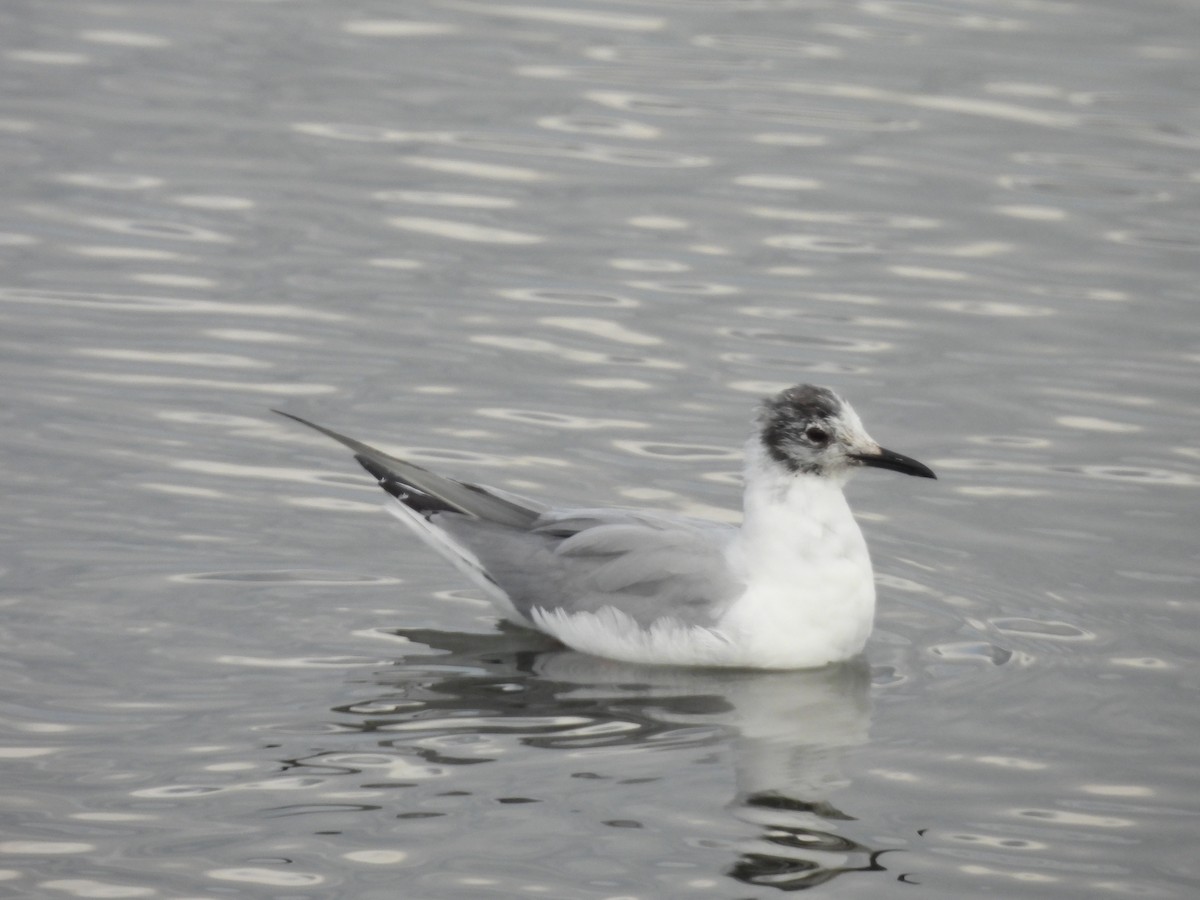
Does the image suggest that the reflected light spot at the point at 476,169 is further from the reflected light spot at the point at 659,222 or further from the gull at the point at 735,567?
the gull at the point at 735,567

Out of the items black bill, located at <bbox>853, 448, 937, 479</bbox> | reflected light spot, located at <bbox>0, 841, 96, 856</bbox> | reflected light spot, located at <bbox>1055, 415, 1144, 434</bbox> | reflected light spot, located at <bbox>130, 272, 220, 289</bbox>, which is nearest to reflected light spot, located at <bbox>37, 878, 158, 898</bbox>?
reflected light spot, located at <bbox>0, 841, 96, 856</bbox>

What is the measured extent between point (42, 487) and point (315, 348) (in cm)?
249

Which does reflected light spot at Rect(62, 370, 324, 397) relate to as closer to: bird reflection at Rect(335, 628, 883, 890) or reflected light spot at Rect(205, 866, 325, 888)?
bird reflection at Rect(335, 628, 883, 890)

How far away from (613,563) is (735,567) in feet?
1.92

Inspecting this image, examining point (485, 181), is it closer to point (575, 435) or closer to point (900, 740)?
point (575, 435)

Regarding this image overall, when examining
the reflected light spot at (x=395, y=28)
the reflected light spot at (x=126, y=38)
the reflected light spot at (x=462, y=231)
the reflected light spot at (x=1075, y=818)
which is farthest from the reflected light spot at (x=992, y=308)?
the reflected light spot at (x=126, y=38)

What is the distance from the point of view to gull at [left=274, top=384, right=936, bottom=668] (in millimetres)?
10398

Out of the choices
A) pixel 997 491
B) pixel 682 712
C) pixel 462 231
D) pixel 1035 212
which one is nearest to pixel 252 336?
pixel 462 231

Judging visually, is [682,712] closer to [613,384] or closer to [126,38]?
[613,384]

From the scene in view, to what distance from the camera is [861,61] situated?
741 inches

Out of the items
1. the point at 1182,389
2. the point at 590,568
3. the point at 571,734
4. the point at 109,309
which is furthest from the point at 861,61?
the point at 571,734

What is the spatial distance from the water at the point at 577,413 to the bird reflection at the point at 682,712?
27 mm

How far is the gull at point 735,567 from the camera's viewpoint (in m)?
10.4

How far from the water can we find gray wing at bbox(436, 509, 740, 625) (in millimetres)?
297
